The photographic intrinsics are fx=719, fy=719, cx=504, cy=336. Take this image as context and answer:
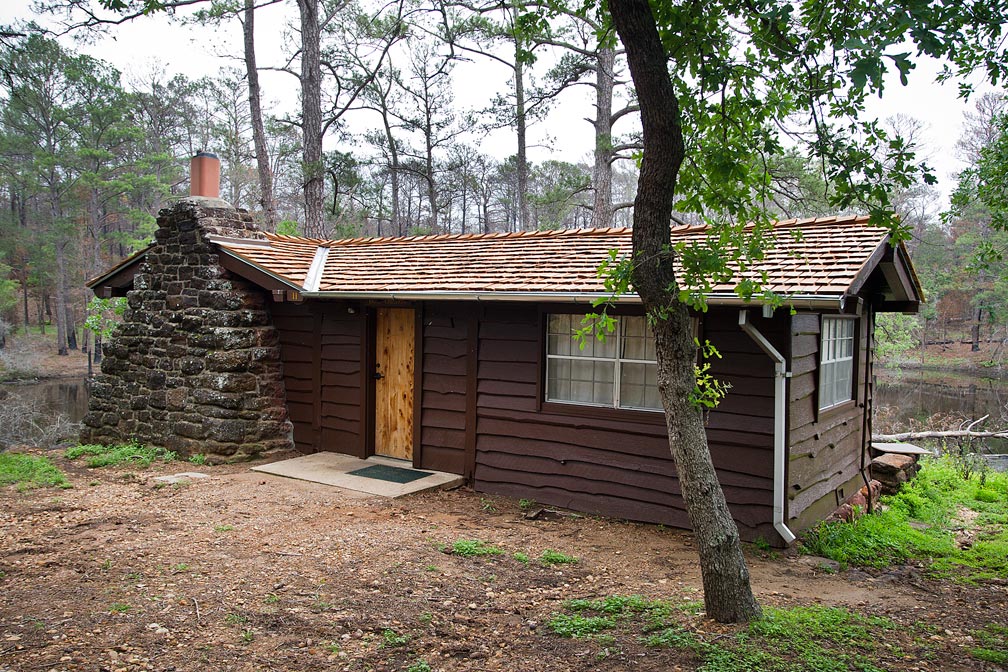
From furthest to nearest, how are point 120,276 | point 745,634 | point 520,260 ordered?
point 120,276, point 520,260, point 745,634

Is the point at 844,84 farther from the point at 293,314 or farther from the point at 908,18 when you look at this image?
the point at 293,314

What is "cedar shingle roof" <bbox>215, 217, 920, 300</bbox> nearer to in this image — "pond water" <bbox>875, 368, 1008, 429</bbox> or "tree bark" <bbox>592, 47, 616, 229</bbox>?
"tree bark" <bbox>592, 47, 616, 229</bbox>

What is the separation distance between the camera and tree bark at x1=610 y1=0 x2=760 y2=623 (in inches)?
153

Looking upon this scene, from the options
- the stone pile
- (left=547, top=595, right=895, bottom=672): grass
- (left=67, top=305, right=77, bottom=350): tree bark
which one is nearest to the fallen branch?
the stone pile

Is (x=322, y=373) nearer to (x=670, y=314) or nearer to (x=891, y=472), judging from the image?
(x=670, y=314)

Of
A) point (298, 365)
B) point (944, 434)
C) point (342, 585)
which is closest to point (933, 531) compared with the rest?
point (944, 434)

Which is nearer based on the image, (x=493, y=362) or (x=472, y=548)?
(x=472, y=548)

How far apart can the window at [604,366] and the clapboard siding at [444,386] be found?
1064 mm

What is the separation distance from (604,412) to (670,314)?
3363mm

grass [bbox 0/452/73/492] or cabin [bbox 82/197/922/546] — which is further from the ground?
cabin [bbox 82/197/922/546]

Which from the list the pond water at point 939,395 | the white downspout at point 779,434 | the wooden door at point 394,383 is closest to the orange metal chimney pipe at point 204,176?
the wooden door at point 394,383

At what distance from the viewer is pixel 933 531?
26.2 ft

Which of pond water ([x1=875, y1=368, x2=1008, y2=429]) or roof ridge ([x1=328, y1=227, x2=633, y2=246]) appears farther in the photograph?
pond water ([x1=875, y1=368, x2=1008, y2=429])

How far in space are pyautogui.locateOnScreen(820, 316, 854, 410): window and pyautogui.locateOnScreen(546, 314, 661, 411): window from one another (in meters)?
1.76
